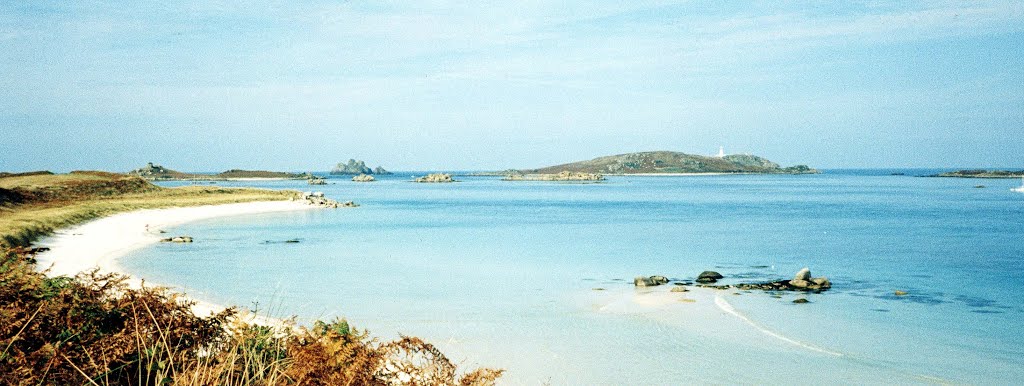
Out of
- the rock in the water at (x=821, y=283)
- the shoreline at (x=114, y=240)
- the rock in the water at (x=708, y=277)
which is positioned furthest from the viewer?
the rock in the water at (x=708, y=277)

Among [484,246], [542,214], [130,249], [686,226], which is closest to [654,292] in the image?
[484,246]

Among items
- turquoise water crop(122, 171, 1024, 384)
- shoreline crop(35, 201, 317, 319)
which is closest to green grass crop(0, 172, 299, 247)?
shoreline crop(35, 201, 317, 319)

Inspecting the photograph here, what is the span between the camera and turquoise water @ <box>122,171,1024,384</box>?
51.1ft

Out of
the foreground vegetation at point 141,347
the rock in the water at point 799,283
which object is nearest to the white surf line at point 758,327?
the rock in the water at point 799,283

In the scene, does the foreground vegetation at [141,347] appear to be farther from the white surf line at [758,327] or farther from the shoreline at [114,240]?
the white surf line at [758,327]

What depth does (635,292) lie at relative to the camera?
2420 cm

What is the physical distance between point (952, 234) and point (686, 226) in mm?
17010

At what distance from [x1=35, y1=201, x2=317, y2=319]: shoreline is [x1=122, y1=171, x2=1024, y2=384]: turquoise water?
1310 millimetres

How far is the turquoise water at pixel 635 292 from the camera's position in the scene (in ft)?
51.1

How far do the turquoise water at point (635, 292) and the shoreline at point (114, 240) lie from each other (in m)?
1.31

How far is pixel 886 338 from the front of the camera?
17844mm

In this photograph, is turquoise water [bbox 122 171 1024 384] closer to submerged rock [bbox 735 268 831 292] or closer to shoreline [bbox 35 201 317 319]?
submerged rock [bbox 735 268 831 292]

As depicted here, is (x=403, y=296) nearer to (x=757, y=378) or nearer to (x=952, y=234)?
(x=757, y=378)

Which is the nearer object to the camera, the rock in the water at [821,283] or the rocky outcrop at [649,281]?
the rock in the water at [821,283]
